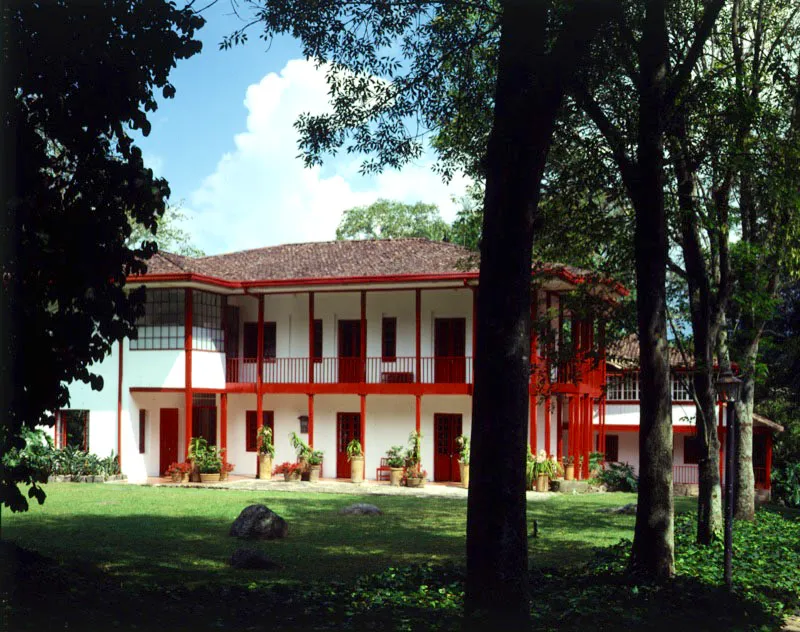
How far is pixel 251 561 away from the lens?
12070 mm

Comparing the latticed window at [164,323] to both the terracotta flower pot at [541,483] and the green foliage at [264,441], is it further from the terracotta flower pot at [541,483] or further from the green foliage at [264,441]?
the terracotta flower pot at [541,483]

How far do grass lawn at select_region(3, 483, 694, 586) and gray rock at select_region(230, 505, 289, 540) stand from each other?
0.70 feet

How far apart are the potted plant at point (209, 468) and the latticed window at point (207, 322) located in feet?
10.6

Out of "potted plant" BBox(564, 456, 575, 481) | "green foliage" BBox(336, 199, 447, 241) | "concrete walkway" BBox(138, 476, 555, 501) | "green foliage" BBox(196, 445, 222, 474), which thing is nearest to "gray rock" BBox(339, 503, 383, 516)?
"concrete walkway" BBox(138, 476, 555, 501)

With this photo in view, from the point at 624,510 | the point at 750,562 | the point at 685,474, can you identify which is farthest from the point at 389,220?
the point at 750,562

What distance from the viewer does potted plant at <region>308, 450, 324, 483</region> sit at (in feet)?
88.6

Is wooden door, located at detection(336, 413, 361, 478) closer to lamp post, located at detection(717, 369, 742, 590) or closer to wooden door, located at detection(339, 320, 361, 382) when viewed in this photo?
wooden door, located at detection(339, 320, 361, 382)

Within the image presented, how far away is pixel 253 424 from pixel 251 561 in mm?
17876

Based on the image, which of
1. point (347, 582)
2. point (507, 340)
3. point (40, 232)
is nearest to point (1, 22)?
point (40, 232)

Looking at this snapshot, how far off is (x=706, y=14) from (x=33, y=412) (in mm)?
8356

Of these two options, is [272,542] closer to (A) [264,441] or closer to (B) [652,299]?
(B) [652,299]

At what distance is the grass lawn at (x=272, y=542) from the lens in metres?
12.1

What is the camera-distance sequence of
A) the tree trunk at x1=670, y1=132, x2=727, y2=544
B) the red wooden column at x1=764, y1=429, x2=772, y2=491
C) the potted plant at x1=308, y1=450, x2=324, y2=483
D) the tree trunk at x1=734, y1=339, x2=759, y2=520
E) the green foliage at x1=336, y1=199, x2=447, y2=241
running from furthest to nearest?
the green foliage at x1=336, y1=199, x2=447, y2=241, the red wooden column at x1=764, y1=429, x2=772, y2=491, the potted plant at x1=308, y1=450, x2=324, y2=483, the tree trunk at x1=734, y1=339, x2=759, y2=520, the tree trunk at x1=670, y1=132, x2=727, y2=544

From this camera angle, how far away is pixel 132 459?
27.7m
